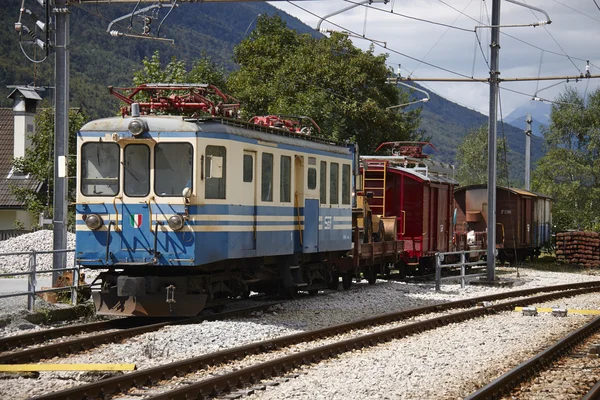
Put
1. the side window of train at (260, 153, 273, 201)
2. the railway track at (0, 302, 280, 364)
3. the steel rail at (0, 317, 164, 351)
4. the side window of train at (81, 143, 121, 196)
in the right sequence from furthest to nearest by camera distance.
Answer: the side window of train at (260, 153, 273, 201) < the side window of train at (81, 143, 121, 196) < the steel rail at (0, 317, 164, 351) < the railway track at (0, 302, 280, 364)

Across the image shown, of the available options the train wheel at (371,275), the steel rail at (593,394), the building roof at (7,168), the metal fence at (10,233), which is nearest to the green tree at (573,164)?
the building roof at (7,168)

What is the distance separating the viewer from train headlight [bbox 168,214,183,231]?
564 inches

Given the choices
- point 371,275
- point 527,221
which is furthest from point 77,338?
point 527,221

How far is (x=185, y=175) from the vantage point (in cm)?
1462

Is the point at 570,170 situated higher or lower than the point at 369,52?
lower

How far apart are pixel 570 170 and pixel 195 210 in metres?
64.4

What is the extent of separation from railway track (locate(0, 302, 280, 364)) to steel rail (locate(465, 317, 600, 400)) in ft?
18.1

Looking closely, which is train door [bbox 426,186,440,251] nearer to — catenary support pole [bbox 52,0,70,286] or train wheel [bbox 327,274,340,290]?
train wheel [bbox 327,274,340,290]

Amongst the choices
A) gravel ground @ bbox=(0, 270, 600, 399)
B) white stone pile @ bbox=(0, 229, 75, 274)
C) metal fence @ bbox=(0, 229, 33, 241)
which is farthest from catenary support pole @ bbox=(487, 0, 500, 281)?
metal fence @ bbox=(0, 229, 33, 241)

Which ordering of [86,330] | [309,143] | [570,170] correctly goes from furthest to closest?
[570,170]
[309,143]
[86,330]

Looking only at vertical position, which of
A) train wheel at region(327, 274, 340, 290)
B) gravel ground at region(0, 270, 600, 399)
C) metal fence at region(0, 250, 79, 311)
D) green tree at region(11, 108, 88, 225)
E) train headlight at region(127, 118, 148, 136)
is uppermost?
green tree at region(11, 108, 88, 225)

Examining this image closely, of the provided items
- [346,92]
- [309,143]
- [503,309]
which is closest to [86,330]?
[309,143]

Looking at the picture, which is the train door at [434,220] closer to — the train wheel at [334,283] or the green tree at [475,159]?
the train wheel at [334,283]

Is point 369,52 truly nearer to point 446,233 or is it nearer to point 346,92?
point 346,92
